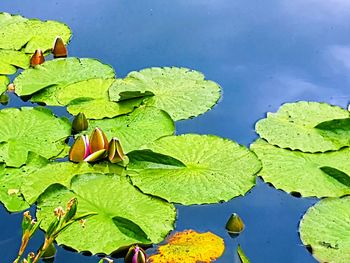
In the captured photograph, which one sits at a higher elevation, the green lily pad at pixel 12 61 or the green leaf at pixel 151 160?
the green leaf at pixel 151 160

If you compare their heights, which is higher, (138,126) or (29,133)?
(138,126)


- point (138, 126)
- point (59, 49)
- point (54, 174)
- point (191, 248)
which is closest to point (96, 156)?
point (54, 174)

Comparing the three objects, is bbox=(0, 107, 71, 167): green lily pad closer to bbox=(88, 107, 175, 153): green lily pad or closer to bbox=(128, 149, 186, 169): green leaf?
bbox=(88, 107, 175, 153): green lily pad

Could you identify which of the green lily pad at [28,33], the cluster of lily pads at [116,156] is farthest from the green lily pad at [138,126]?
the green lily pad at [28,33]

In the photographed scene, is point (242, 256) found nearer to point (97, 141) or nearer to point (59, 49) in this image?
point (97, 141)

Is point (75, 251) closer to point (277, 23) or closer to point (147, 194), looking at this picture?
point (147, 194)

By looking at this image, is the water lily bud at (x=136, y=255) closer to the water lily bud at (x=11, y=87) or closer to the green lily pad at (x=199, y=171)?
the green lily pad at (x=199, y=171)

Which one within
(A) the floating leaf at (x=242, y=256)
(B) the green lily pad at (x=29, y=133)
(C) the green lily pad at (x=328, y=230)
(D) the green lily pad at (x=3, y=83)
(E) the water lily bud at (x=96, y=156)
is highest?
(C) the green lily pad at (x=328, y=230)
